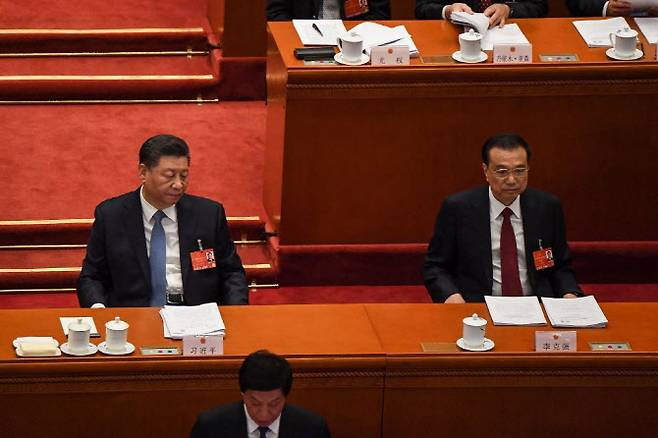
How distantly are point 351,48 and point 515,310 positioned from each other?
4.67 feet

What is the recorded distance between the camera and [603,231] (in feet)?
21.5

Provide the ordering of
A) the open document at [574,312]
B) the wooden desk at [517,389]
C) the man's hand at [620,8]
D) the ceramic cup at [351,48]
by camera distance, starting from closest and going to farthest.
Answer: the wooden desk at [517,389], the open document at [574,312], the ceramic cup at [351,48], the man's hand at [620,8]

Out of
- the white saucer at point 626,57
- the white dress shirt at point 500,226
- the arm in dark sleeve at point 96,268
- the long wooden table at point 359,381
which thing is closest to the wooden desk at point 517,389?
the long wooden table at point 359,381

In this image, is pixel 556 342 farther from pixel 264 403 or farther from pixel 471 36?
pixel 471 36

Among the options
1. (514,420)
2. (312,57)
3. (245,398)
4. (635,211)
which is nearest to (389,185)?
(312,57)

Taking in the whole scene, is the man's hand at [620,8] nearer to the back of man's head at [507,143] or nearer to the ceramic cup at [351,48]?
the ceramic cup at [351,48]

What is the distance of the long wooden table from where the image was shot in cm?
481

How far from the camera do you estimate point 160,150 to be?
5.34 m

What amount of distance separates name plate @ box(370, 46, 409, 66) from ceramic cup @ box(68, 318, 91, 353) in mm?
1869

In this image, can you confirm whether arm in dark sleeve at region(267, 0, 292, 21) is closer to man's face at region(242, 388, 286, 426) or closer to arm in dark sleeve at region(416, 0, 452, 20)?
arm in dark sleeve at region(416, 0, 452, 20)

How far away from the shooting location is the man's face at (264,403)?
14.7ft

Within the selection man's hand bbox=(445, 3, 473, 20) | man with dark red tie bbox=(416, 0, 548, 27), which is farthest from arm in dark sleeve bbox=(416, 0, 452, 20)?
man's hand bbox=(445, 3, 473, 20)

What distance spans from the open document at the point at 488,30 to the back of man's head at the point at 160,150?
151cm

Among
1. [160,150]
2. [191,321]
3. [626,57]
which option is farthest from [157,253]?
[626,57]
